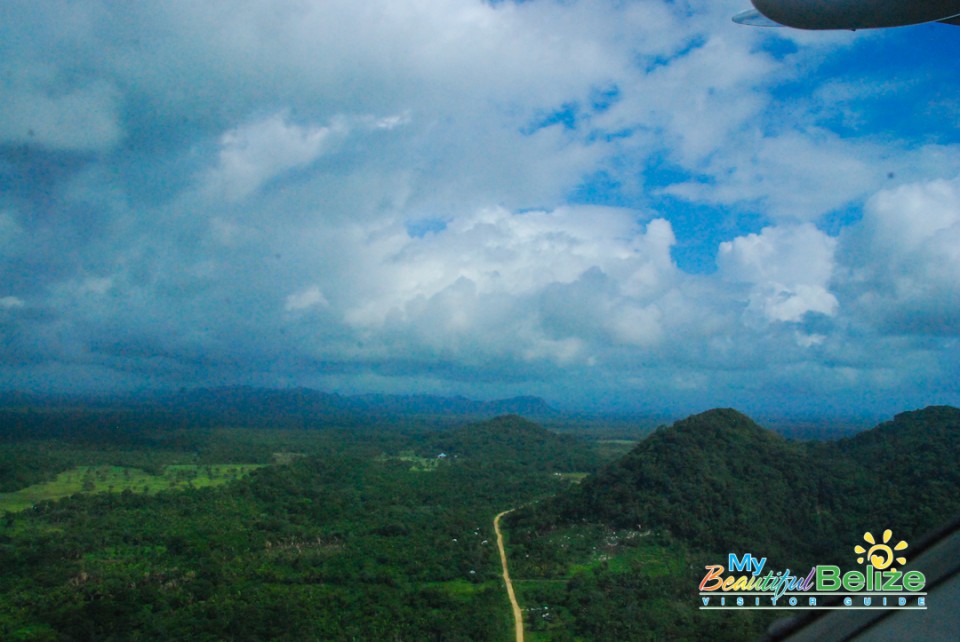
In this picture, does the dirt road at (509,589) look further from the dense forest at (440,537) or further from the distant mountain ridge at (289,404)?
A: the distant mountain ridge at (289,404)

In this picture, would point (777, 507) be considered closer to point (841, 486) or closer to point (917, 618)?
point (841, 486)

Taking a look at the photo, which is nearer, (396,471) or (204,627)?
(204,627)

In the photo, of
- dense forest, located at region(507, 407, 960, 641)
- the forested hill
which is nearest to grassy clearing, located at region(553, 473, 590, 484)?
dense forest, located at region(507, 407, 960, 641)

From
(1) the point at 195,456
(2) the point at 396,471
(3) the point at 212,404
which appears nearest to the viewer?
(2) the point at 396,471

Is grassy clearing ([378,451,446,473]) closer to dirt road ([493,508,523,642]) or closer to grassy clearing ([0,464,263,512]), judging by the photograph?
grassy clearing ([0,464,263,512])

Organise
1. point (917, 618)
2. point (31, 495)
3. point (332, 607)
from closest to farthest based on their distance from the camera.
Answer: point (917, 618)
point (332, 607)
point (31, 495)

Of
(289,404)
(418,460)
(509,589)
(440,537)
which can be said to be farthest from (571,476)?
(289,404)

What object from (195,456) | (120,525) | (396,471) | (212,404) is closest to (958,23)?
(120,525)

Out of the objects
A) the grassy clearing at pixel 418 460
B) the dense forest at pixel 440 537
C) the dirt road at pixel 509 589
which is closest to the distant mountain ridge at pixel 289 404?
the grassy clearing at pixel 418 460
